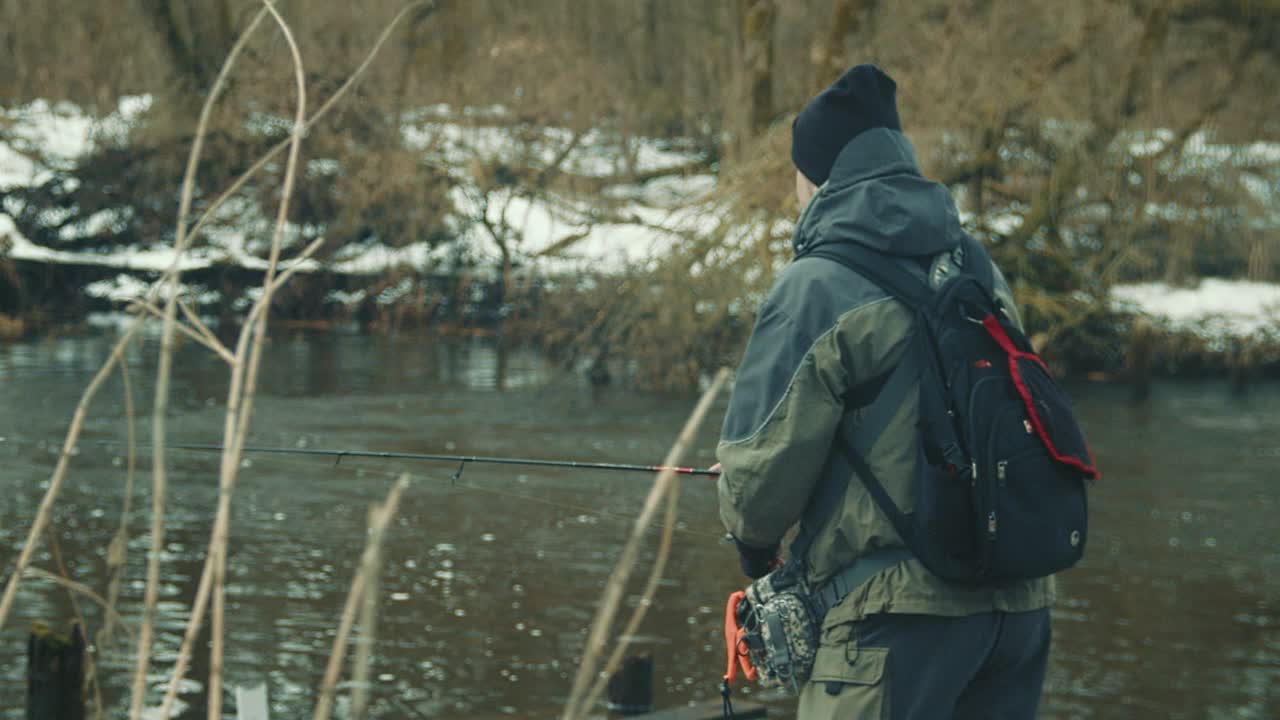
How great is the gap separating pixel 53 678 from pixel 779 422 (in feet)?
10.6

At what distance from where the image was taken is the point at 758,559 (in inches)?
117

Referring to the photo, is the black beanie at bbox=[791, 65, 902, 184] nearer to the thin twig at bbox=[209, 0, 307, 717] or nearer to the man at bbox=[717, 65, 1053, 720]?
the man at bbox=[717, 65, 1053, 720]

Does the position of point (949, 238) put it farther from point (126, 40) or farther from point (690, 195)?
point (126, 40)

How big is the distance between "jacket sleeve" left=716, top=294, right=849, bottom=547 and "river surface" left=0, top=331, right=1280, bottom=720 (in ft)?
6.11

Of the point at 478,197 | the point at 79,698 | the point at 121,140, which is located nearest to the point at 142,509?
the point at 79,698

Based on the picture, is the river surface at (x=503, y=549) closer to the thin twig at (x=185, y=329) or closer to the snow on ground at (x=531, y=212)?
the snow on ground at (x=531, y=212)

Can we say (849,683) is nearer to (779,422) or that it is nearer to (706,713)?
(779,422)

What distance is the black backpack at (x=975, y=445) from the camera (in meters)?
2.71

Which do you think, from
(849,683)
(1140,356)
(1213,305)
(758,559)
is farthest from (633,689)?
(1213,305)

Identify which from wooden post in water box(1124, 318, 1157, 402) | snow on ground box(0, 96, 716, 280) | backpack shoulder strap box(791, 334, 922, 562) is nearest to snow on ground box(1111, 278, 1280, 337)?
wooden post in water box(1124, 318, 1157, 402)

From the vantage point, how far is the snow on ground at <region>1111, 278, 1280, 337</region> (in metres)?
21.2

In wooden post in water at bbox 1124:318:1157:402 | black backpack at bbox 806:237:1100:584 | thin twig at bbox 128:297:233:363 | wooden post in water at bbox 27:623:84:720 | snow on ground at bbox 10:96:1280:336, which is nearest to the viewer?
thin twig at bbox 128:297:233:363

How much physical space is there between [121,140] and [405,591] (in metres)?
16.4

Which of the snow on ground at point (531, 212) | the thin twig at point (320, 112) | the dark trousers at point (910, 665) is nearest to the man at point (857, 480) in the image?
the dark trousers at point (910, 665)
